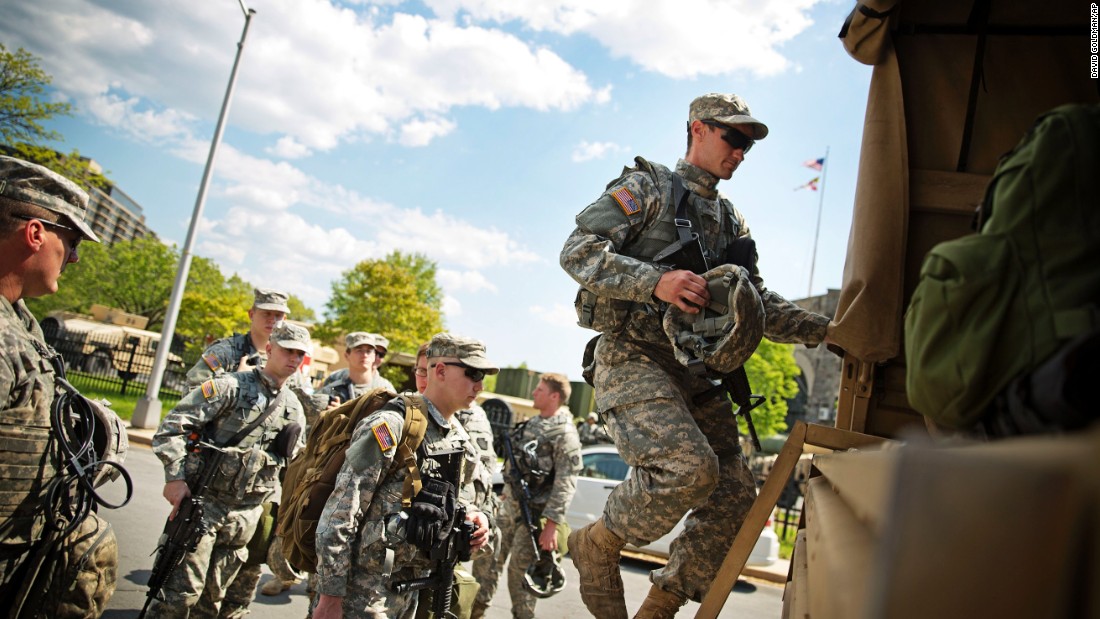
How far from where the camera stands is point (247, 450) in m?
4.64

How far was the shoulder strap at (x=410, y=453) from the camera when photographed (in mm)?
3518

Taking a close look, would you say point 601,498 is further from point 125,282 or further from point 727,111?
point 125,282

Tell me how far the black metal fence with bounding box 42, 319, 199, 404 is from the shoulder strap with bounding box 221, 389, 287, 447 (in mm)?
15593

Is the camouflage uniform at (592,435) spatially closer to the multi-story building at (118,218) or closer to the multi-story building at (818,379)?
the multi-story building at (818,379)

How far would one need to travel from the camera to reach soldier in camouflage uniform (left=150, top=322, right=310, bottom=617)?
4367mm

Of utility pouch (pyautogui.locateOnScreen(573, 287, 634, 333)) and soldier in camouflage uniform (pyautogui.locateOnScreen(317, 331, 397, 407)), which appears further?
soldier in camouflage uniform (pyautogui.locateOnScreen(317, 331, 397, 407))

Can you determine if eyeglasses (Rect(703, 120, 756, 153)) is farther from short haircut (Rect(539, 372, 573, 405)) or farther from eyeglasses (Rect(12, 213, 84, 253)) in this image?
short haircut (Rect(539, 372, 573, 405))

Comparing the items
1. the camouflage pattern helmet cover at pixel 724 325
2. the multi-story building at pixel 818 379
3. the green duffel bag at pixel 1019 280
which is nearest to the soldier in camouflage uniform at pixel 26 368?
the camouflage pattern helmet cover at pixel 724 325

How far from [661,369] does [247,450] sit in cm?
302

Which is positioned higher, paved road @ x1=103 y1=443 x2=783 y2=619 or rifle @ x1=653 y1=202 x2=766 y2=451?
rifle @ x1=653 y1=202 x2=766 y2=451

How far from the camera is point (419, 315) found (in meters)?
29.3

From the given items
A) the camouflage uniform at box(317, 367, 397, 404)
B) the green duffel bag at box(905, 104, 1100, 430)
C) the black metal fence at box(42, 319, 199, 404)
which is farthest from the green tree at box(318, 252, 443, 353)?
the green duffel bag at box(905, 104, 1100, 430)

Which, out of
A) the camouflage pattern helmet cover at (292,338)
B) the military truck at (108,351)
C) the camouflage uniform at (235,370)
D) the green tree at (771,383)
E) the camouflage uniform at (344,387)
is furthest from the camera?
the green tree at (771,383)

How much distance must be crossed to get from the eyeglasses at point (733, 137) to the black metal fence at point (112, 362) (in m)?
18.7
